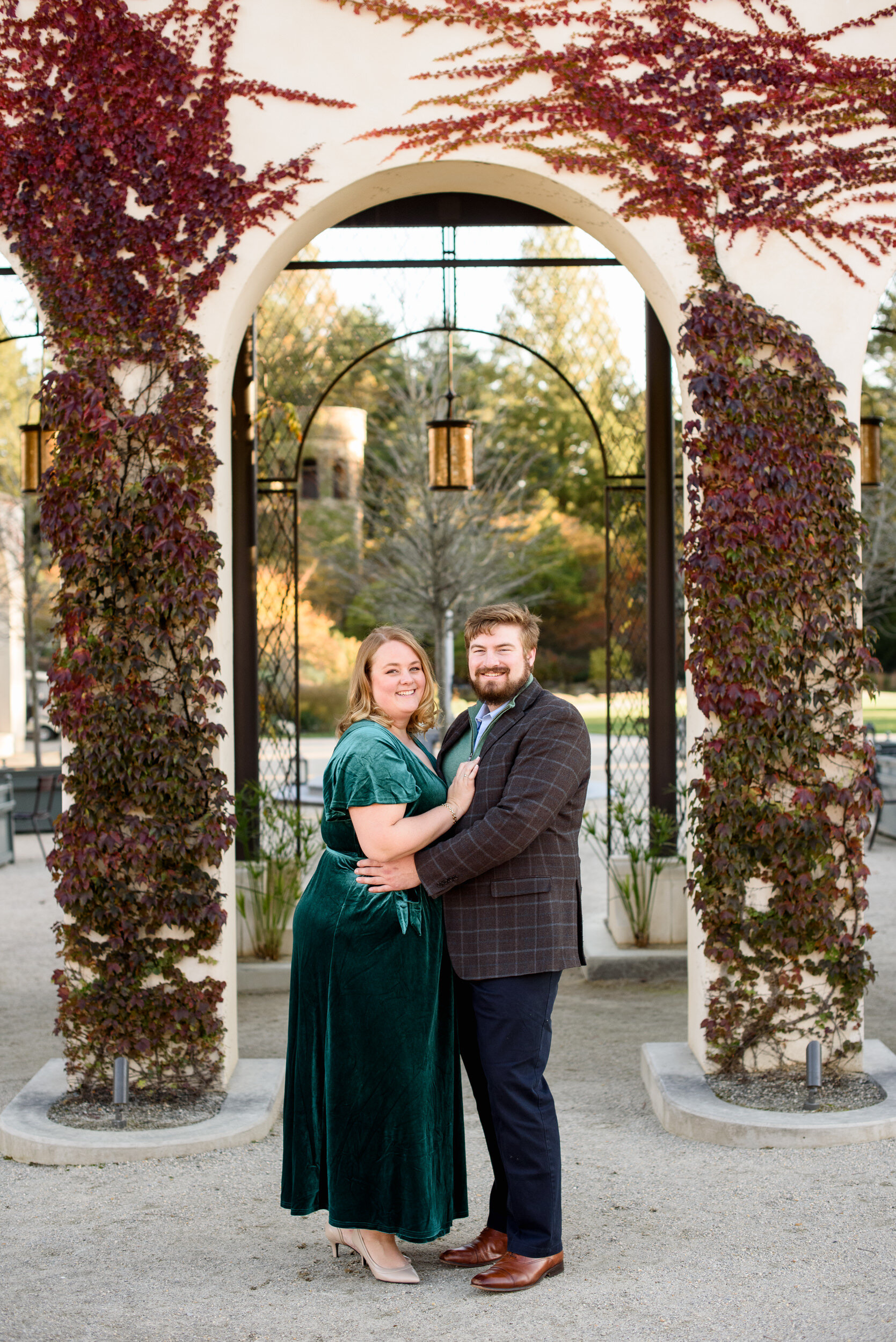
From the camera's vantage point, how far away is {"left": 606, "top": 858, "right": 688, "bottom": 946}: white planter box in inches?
285

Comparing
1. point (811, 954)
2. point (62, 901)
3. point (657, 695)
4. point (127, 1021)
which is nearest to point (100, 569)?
point (62, 901)

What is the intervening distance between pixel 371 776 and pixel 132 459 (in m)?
2.13

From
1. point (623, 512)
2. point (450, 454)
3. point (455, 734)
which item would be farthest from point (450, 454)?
point (455, 734)

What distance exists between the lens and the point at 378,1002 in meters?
3.29

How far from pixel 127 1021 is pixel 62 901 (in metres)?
0.52

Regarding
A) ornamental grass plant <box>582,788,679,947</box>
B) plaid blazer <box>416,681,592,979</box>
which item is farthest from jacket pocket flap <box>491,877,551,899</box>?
ornamental grass plant <box>582,788,679,947</box>

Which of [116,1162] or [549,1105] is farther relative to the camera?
[116,1162]

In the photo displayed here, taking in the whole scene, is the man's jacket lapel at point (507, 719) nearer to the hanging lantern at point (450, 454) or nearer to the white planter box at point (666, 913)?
the white planter box at point (666, 913)

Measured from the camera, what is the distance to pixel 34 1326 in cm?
317

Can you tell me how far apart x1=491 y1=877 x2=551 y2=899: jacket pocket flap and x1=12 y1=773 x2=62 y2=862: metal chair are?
7731 mm

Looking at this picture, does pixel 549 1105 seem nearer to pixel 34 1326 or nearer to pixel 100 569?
pixel 34 1326

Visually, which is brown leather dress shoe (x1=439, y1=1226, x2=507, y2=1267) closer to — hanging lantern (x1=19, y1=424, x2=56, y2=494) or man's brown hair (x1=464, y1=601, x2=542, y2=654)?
man's brown hair (x1=464, y1=601, x2=542, y2=654)

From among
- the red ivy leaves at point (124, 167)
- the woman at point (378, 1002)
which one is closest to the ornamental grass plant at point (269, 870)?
the red ivy leaves at point (124, 167)

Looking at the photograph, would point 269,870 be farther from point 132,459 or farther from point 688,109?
point 688,109
